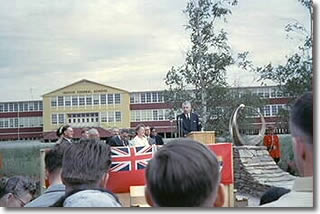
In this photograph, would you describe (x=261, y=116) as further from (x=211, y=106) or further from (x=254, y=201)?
(x=254, y=201)

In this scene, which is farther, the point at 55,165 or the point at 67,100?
the point at 67,100

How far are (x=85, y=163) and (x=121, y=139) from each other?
45.9 inches

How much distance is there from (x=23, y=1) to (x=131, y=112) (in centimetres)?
73

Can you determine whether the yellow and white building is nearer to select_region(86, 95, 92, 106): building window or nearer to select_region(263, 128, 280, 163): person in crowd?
select_region(86, 95, 92, 106): building window

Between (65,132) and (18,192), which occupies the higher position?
(65,132)

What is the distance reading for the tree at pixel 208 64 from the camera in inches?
98.4

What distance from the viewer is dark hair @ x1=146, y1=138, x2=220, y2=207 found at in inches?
33.5

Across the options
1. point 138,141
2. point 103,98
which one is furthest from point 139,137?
point 103,98

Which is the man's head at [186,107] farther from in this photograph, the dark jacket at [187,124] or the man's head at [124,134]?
the man's head at [124,134]

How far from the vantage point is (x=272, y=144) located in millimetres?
2418

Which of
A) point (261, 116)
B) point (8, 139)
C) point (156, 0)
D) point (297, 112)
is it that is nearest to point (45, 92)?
point (8, 139)

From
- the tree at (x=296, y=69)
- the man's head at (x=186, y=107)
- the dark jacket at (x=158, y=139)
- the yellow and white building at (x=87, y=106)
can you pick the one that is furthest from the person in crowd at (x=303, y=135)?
the yellow and white building at (x=87, y=106)

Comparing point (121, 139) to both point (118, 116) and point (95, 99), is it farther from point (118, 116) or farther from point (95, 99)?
point (95, 99)

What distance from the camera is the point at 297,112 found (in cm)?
109
